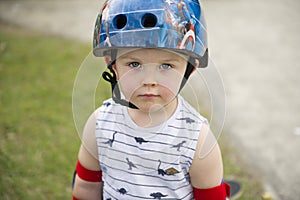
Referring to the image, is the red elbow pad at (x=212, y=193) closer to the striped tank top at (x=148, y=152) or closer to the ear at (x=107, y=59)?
the striped tank top at (x=148, y=152)

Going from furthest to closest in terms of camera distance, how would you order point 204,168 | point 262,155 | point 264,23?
point 264,23 → point 262,155 → point 204,168

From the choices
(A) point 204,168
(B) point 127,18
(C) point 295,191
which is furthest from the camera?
(C) point 295,191

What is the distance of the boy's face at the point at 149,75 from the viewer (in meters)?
1.53

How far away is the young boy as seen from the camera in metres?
1.53

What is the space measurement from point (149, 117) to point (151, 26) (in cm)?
46

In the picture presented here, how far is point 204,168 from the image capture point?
176 centimetres

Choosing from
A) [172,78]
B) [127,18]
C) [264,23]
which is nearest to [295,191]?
[172,78]

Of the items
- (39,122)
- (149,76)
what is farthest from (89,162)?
(39,122)

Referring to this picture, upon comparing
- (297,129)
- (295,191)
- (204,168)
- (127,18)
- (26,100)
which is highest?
(127,18)

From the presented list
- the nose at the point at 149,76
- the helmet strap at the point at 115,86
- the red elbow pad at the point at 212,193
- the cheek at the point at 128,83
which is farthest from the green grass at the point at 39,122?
the red elbow pad at the point at 212,193

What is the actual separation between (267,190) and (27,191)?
188 cm

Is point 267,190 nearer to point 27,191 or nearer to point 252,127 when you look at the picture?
point 252,127

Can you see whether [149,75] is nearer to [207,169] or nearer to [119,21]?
[119,21]

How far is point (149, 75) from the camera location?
1528 millimetres
